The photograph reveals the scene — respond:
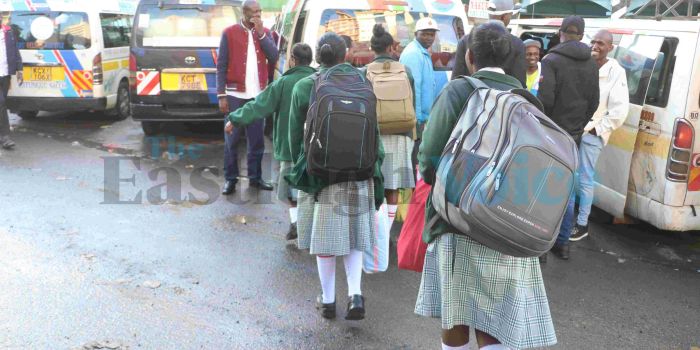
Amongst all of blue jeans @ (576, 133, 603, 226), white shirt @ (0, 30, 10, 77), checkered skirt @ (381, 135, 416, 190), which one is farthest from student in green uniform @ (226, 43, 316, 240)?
white shirt @ (0, 30, 10, 77)

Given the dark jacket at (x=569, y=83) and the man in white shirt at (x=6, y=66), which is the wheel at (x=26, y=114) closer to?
the man in white shirt at (x=6, y=66)

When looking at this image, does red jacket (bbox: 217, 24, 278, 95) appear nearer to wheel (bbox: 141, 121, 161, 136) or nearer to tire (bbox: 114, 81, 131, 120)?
wheel (bbox: 141, 121, 161, 136)

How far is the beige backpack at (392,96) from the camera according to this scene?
14.4 ft

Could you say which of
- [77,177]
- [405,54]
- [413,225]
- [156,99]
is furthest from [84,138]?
[413,225]

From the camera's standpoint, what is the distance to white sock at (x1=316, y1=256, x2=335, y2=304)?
3940mm

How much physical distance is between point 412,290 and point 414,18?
3558 mm

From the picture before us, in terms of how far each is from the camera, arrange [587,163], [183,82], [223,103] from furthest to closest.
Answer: [183,82] < [223,103] < [587,163]

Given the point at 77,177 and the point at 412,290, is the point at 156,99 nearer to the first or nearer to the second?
the point at 77,177

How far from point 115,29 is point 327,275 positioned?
8381mm

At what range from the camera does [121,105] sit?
1104 centimetres

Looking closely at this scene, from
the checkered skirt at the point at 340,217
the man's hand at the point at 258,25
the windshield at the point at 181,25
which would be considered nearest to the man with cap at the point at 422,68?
the checkered skirt at the point at 340,217

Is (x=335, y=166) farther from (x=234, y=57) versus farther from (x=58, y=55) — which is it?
(x=58, y=55)

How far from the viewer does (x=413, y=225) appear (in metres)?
3.11

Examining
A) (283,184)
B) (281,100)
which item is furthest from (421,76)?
(283,184)
